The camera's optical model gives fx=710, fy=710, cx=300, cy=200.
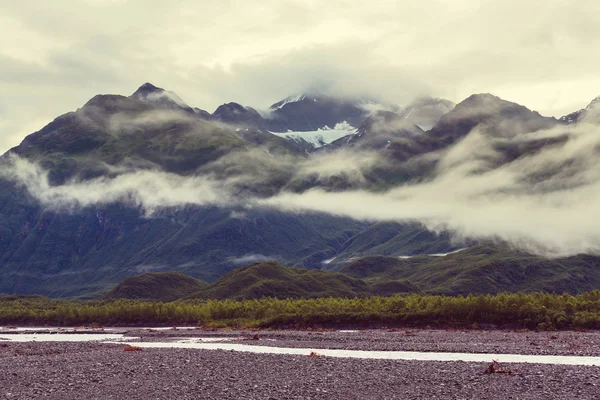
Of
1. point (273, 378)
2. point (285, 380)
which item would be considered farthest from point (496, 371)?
point (273, 378)

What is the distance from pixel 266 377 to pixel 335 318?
7124cm

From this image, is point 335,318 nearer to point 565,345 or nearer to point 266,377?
point 565,345

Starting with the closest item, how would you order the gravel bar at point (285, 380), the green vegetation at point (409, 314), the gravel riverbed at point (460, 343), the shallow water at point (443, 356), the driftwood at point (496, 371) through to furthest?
1. the gravel bar at point (285, 380)
2. the driftwood at point (496, 371)
3. the shallow water at point (443, 356)
4. the gravel riverbed at point (460, 343)
5. the green vegetation at point (409, 314)

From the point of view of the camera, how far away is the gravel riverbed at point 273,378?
1558 inches

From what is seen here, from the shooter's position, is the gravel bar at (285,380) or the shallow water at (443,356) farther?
the shallow water at (443,356)

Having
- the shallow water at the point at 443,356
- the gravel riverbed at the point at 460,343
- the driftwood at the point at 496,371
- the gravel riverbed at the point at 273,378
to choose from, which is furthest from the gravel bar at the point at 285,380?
the gravel riverbed at the point at 460,343

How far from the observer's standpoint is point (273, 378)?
4578 centimetres

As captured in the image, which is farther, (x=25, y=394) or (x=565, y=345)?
(x=565, y=345)

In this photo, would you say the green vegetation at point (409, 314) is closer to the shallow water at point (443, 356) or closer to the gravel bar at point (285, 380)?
the shallow water at point (443, 356)

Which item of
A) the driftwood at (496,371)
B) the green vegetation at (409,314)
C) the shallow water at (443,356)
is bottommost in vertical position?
the shallow water at (443,356)

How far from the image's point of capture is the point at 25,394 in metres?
40.6

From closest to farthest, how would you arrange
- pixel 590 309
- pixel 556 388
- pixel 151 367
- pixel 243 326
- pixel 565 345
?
pixel 556 388 → pixel 151 367 → pixel 565 345 → pixel 590 309 → pixel 243 326

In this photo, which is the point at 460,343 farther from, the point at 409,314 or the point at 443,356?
the point at 409,314

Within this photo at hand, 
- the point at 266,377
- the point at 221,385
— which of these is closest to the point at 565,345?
the point at 266,377
